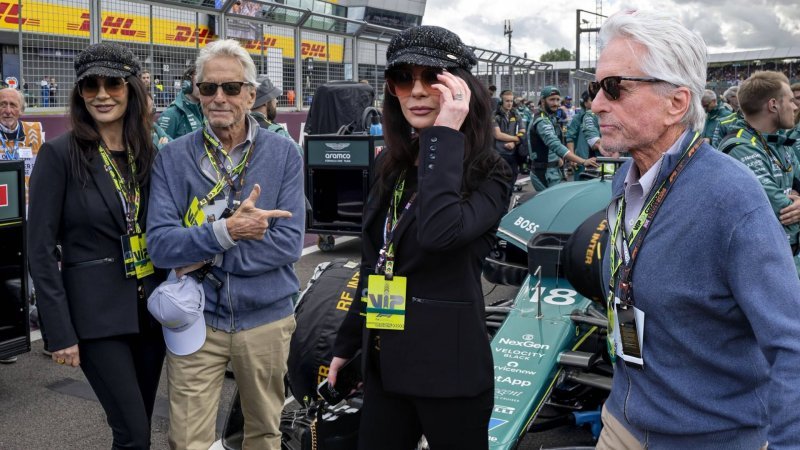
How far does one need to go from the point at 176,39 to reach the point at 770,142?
290 inches

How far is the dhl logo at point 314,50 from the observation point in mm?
13422

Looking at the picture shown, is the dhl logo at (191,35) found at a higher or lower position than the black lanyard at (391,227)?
higher

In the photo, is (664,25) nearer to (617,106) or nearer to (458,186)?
(617,106)

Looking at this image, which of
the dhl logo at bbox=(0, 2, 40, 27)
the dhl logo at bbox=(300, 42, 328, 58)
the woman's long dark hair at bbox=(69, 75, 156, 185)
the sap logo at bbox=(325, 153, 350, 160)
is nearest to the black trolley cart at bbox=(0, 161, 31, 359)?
the woman's long dark hair at bbox=(69, 75, 156, 185)

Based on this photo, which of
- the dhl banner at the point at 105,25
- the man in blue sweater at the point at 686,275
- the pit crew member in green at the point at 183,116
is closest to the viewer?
the man in blue sweater at the point at 686,275

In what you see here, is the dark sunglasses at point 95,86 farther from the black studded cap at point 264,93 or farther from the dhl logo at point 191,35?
the dhl logo at point 191,35

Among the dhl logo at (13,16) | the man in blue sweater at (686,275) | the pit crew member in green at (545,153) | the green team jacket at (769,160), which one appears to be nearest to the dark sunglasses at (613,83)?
the man in blue sweater at (686,275)

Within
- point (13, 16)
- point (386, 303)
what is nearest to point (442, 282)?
point (386, 303)

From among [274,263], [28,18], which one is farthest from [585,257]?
[28,18]

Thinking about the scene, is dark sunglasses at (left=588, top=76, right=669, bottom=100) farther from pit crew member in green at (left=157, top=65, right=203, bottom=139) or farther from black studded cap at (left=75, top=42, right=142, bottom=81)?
pit crew member in green at (left=157, top=65, right=203, bottom=139)

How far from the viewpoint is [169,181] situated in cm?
302

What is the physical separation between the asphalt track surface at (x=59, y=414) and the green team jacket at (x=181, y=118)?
1922mm

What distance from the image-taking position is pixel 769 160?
495cm

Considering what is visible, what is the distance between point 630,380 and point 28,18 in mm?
8413
